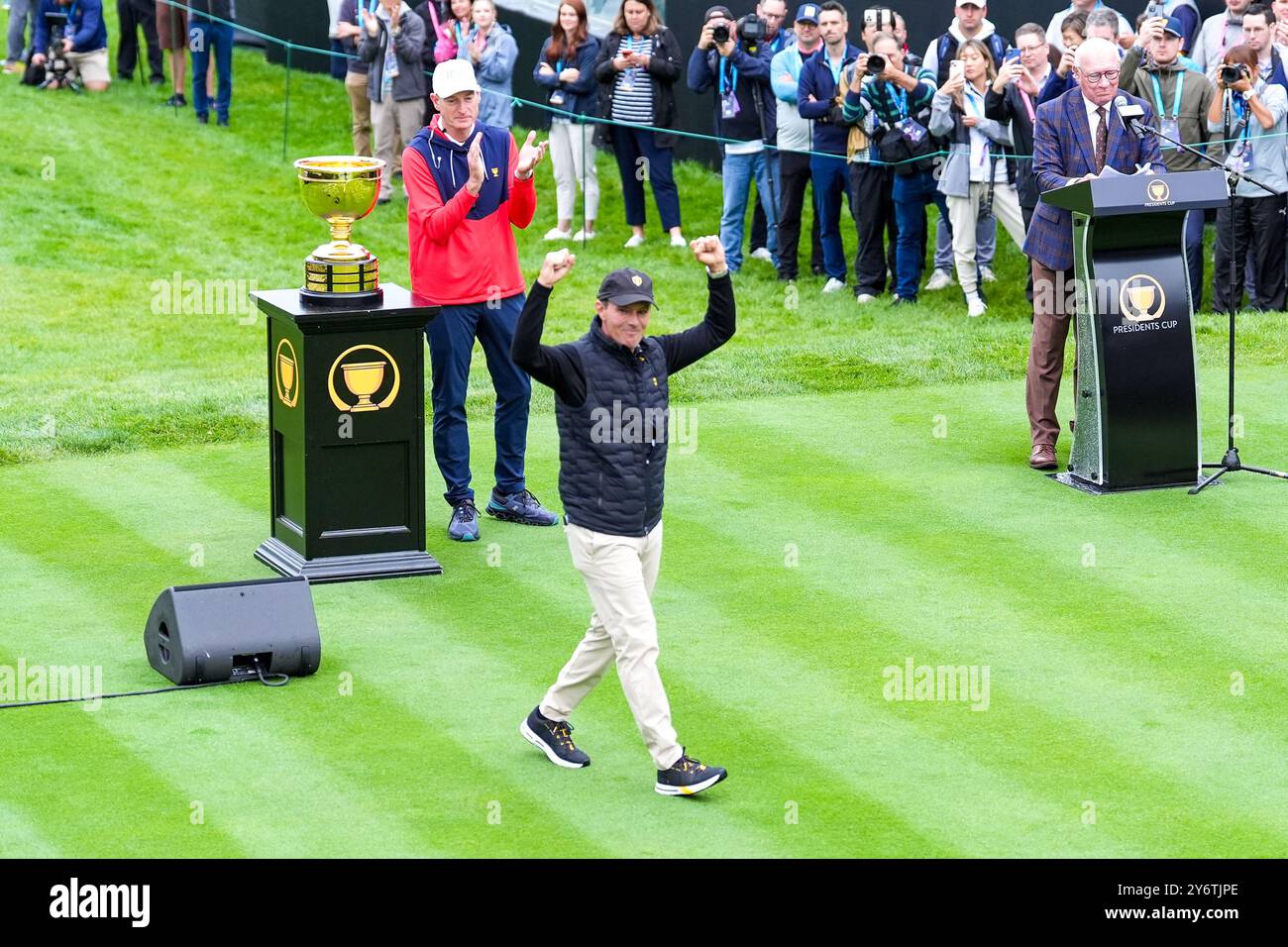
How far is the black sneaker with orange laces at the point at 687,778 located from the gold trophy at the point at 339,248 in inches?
155

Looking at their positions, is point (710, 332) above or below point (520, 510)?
above

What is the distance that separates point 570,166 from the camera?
20.1m

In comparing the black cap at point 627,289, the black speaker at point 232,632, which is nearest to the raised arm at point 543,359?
the black cap at point 627,289

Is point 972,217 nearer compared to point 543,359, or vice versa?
point 543,359

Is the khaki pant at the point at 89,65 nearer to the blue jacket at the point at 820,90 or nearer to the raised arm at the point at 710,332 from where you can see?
the blue jacket at the point at 820,90

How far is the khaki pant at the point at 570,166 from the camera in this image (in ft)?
65.8

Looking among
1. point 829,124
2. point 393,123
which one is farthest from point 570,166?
point 829,124

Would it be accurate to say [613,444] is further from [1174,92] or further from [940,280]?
[940,280]

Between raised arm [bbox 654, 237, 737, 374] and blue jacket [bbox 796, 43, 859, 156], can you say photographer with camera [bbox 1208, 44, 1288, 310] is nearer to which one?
blue jacket [bbox 796, 43, 859, 156]

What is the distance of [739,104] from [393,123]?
157 inches

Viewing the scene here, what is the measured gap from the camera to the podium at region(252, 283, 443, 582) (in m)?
10.7

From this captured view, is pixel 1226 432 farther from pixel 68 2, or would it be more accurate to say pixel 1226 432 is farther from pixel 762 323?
pixel 68 2

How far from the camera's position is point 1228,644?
9.60 m
